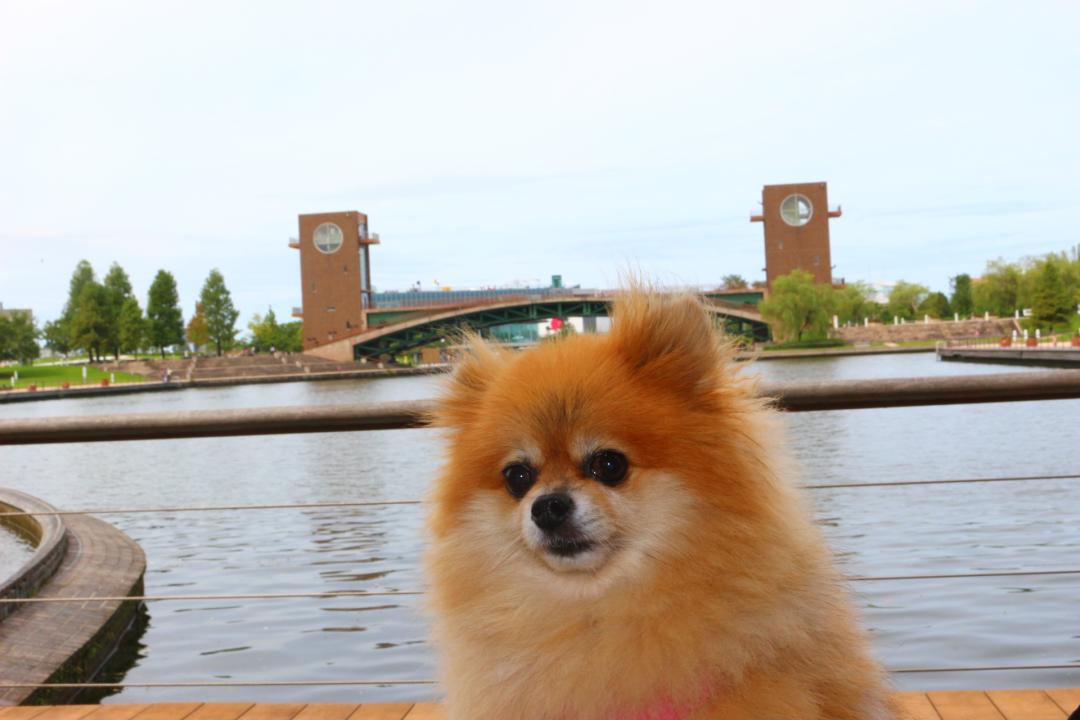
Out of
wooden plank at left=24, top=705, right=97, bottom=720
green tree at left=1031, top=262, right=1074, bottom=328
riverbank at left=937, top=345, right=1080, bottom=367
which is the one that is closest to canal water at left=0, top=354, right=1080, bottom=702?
wooden plank at left=24, top=705, right=97, bottom=720

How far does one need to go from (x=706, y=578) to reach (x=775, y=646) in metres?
0.14

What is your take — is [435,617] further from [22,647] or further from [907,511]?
[907,511]

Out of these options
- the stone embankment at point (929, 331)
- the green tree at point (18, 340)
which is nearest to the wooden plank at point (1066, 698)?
the stone embankment at point (929, 331)

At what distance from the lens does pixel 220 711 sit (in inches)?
98.8

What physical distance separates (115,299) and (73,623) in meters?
69.9

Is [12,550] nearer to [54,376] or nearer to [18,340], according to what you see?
→ [54,376]

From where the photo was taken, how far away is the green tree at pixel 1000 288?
76.7 m

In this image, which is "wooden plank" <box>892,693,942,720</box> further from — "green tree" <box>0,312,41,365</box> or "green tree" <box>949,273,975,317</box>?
"green tree" <box>949,273,975,317</box>

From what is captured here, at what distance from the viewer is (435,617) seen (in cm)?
177

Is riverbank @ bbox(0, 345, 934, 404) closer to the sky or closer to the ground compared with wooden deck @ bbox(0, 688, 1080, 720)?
closer to the ground

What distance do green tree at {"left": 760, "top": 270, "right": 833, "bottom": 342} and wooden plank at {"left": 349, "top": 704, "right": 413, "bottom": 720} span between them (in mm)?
54948

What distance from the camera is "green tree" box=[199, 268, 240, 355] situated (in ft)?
249

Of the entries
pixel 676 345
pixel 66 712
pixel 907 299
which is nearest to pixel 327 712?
pixel 66 712

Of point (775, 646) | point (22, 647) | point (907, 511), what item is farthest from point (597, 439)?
point (907, 511)
